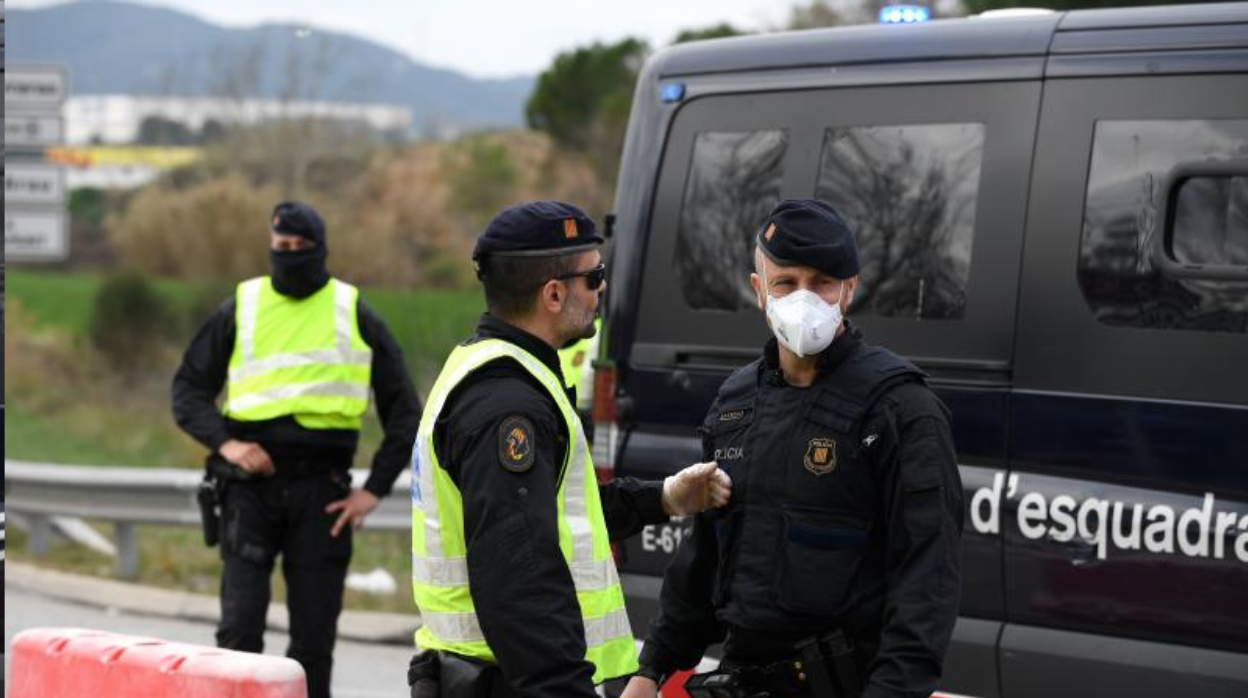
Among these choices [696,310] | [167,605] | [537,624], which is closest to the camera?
[537,624]

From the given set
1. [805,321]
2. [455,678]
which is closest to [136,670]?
[455,678]

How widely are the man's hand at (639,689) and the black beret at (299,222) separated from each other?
3214mm

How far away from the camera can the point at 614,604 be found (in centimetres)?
334

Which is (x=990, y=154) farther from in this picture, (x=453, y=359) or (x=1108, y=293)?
(x=453, y=359)

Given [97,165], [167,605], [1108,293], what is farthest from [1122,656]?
[97,165]

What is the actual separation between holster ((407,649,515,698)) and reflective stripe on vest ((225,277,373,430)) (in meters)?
3.08

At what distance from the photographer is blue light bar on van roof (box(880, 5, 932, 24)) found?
17.2 feet

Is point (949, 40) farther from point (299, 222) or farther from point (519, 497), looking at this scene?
point (299, 222)

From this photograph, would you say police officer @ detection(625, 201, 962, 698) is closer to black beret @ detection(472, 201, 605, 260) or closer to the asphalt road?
black beret @ detection(472, 201, 605, 260)

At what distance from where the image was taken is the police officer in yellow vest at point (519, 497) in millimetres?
3115

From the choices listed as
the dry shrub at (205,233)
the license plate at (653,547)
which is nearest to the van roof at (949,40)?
the license plate at (653,547)

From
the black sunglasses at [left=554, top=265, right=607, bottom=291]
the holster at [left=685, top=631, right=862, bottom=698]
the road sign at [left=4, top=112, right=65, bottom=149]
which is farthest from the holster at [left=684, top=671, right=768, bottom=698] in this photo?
the road sign at [left=4, top=112, right=65, bottom=149]

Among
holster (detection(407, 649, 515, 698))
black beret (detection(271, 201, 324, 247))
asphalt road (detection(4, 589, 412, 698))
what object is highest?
black beret (detection(271, 201, 324, 247))

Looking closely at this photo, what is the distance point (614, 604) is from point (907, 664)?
0.53 meters
